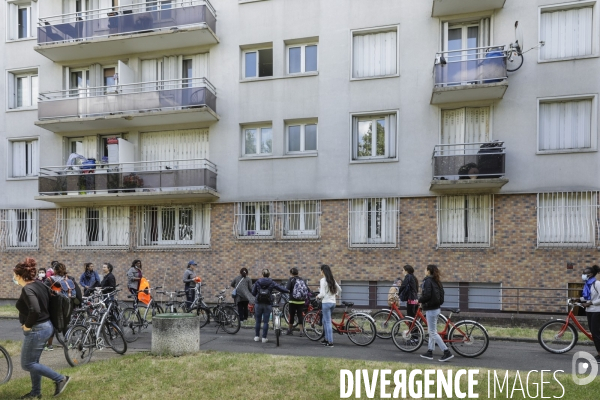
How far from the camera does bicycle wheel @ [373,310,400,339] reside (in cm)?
997

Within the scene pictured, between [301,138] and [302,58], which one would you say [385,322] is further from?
[302,58]

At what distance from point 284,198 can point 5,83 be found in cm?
1327

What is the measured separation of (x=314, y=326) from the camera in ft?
33.7

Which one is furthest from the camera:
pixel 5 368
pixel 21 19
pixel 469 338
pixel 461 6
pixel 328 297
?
pixel 21 19

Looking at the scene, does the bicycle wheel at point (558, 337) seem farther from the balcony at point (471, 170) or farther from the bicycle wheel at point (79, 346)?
the bicycle wheel at point (79, 346)

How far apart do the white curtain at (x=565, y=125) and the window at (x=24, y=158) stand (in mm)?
19407

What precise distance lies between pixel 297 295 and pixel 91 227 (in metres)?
11.2

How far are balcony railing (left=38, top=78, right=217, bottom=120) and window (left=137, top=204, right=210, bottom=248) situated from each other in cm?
379

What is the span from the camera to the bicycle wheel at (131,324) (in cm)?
1010

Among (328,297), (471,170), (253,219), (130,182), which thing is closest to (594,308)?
(328,297)

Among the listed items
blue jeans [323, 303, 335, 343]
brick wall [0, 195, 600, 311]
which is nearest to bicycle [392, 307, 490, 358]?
blue jeans [323, 303, 335, 343]

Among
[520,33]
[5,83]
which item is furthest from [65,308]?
[5,83]

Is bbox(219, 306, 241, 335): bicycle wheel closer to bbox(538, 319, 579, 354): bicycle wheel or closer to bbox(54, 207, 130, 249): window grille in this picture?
bbox(538, 319, 579, 354): bicycle wheel

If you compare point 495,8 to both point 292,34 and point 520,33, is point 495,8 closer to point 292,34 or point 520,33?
point 520,33
